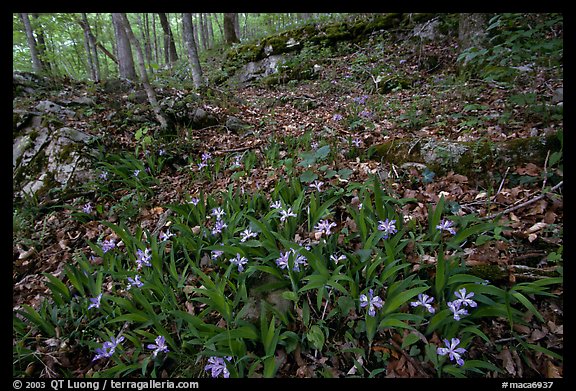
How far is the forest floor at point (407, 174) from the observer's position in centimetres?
148

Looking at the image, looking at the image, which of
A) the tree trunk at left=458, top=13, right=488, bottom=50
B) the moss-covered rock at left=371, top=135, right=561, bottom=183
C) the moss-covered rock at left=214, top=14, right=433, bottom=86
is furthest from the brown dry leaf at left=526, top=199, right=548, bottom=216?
the moss-covered rock at left=214, top=14, right=433, bottom=86

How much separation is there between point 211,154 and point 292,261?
2.34 metres

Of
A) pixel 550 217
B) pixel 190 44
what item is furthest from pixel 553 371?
pixel 190 44

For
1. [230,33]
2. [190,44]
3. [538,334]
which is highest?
[230,33]

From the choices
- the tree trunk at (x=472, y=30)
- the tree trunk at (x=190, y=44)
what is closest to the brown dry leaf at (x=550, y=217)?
the tree trunk at (x=472, y=30)

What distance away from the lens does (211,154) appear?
3564 mm

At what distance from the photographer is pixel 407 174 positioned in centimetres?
253

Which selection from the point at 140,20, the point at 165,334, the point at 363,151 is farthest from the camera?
the point at 140,20

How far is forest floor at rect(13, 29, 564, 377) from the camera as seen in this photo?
148 centimetres

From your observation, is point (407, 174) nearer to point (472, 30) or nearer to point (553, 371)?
point (553, 371)

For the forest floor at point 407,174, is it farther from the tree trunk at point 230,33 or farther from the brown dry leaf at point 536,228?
the tree trunk at point 230,33
